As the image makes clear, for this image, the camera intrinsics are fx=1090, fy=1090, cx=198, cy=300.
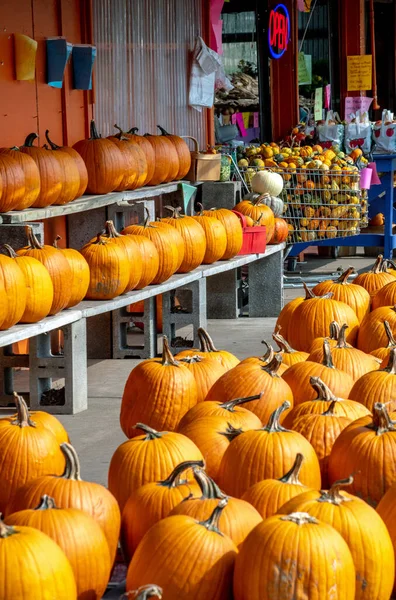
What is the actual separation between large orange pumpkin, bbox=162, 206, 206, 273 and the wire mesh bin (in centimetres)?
264

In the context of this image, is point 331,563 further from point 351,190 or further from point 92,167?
point 351,190

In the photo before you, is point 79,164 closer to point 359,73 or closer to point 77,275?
point 77,275

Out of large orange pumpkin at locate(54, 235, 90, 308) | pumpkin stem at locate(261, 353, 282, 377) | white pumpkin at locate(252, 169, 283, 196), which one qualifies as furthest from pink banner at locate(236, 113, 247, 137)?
pumpkin stem at locate(261, 353, 282, 377)

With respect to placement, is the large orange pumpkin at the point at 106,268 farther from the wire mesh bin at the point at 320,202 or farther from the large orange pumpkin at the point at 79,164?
the wire mesh bin at the point at 320,202

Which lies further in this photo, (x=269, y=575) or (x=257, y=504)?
(x=257, y=504)

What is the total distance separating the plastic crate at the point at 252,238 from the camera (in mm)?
9297

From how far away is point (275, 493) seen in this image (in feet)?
9.45

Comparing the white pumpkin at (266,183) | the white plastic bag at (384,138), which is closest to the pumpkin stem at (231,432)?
the white pumpkin at (266,183)

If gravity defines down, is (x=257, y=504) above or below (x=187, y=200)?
below

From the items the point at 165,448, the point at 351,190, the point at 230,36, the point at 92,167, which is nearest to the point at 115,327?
the point at 92,167

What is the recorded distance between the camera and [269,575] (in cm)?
245

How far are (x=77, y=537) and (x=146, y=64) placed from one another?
791 centimetres

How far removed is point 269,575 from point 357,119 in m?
12.4

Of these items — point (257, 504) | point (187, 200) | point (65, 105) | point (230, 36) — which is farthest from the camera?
point (230, 36)
